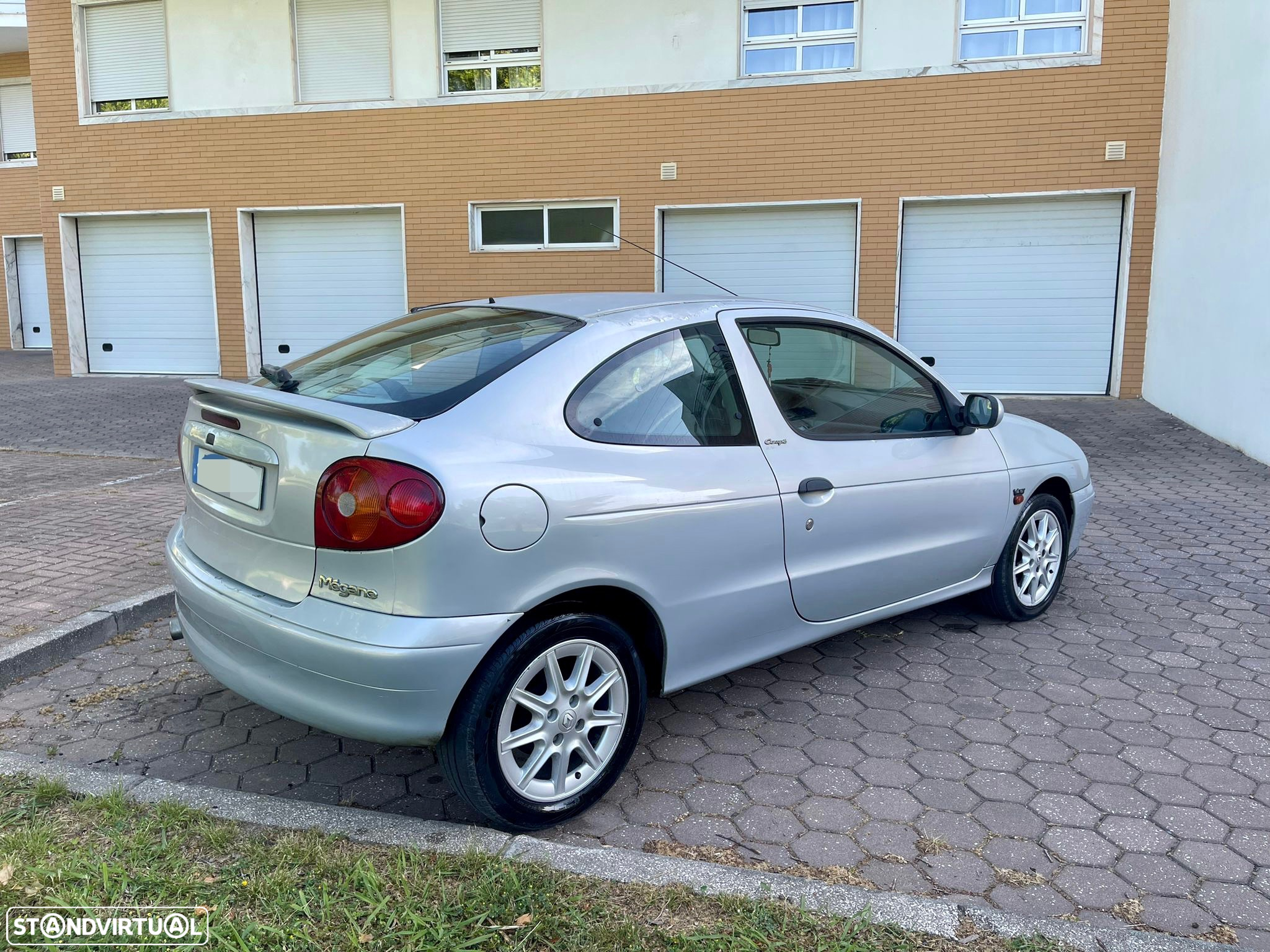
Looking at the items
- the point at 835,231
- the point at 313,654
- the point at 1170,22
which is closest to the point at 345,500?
the point at 313,654

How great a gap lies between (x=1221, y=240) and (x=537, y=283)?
814 centimetres

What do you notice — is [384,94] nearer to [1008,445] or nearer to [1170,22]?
[1170,22]

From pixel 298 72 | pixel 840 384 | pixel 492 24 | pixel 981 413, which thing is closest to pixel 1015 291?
pixel 492 24

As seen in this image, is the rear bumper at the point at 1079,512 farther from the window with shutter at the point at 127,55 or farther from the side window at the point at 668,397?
the window with shutter at the point at 127,55

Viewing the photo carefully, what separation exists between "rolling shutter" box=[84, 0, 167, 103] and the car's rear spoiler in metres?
14.0

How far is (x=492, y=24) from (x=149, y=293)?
6.78 m

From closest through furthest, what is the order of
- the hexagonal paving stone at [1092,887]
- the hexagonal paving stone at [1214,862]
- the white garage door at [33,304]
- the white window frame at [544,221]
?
1. the hexagonal paving stone at [1092,887]
2. the hexagonal paving stone at [1214,862]
3. the white window frame at [544,221]
4. the white garage door at [33,304]

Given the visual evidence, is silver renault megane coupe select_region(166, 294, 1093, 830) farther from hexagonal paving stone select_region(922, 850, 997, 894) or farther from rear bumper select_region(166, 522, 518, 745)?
hexagonal paving stone select_region(922, 850, 997, 894)

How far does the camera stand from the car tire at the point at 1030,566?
460 cm

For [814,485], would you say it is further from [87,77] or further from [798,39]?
[87,77]

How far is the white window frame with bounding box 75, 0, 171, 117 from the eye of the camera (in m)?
14.6

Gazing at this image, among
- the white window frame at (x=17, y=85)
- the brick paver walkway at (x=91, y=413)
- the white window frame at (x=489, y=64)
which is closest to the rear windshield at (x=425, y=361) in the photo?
the brick paver walkway at (x=91, y=413)

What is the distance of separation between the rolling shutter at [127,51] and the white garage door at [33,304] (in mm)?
7227

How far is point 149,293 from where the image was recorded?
15438mm
